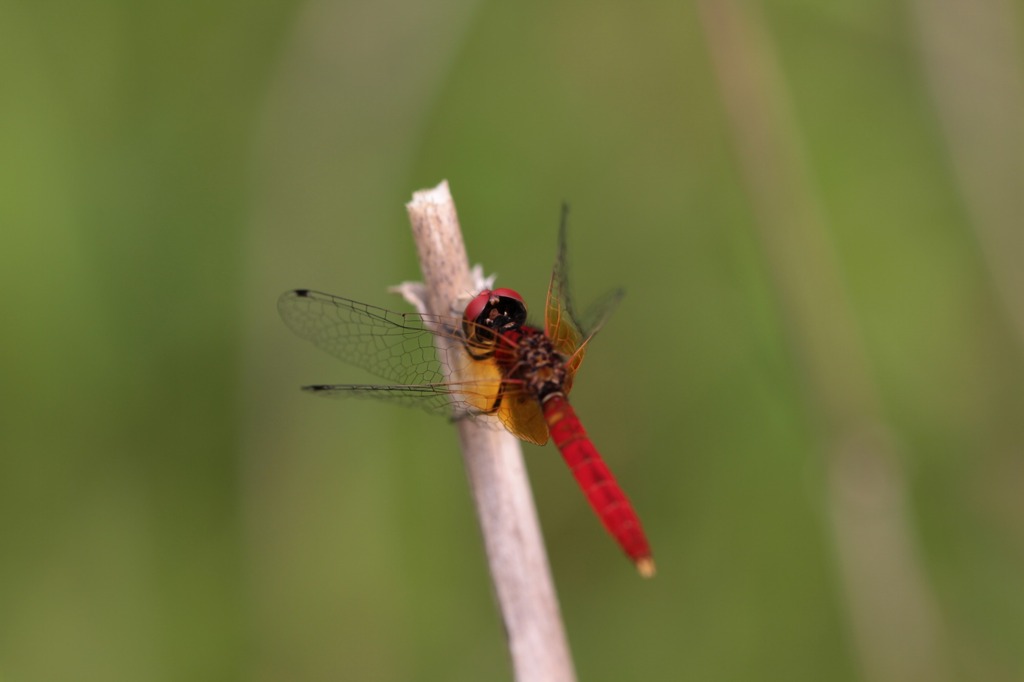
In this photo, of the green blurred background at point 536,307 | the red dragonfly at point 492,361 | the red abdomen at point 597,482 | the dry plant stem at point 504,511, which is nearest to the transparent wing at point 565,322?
the red dragonfly at point 492,361

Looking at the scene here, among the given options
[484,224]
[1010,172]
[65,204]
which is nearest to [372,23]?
[484,224]

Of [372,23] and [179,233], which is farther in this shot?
[179,233]

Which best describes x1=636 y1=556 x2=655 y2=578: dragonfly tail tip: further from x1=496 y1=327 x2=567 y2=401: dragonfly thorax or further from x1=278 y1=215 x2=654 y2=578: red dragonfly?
x1=496 y1=327 x2=567 y2=401: dragonfly thorax

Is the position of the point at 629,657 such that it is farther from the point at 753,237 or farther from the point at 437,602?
the point at 753,237

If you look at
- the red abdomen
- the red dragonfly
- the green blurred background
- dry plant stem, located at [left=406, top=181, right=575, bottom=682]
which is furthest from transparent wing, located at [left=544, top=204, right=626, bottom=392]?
the green blurred background

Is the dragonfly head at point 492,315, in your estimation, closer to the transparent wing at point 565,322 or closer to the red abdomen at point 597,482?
the transparent wing at point 565,322
